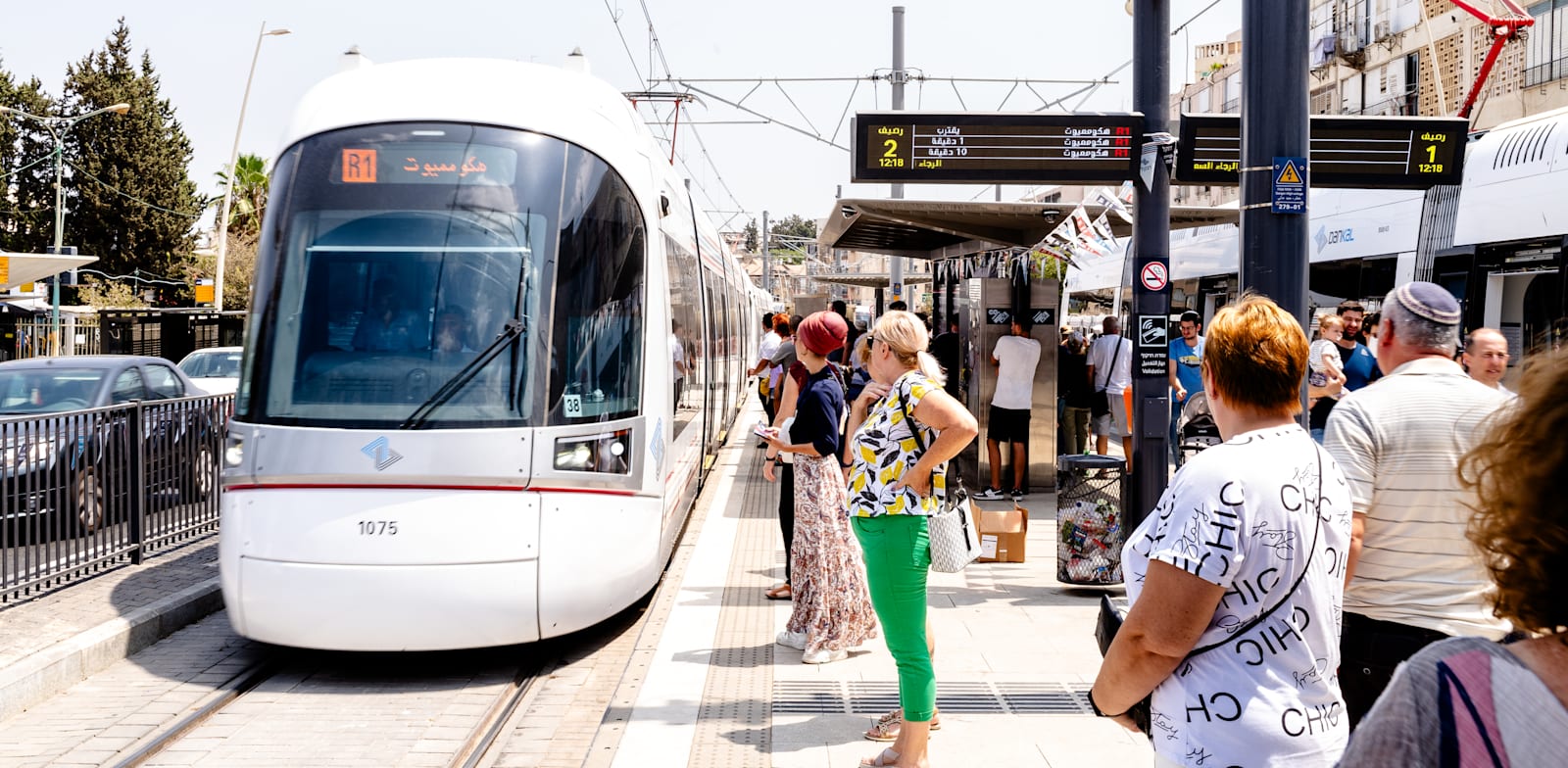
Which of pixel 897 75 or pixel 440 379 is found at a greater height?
pixel 897 75

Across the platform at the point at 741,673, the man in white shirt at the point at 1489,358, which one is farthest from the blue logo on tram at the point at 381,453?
the man in white shirt at the point at 1489,358

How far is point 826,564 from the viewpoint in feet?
21.8

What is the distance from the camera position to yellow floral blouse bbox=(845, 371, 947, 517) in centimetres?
474

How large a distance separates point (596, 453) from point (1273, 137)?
3.48m

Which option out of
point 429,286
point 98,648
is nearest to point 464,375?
point 429,286

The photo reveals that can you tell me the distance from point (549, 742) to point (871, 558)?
171 centimetres

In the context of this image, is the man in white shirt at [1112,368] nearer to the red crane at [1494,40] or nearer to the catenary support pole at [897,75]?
the red crane at [1494,40]

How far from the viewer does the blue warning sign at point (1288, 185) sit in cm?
502

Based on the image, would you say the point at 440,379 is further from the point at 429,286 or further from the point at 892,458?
the point at 892,458

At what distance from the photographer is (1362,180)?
8.84 metres

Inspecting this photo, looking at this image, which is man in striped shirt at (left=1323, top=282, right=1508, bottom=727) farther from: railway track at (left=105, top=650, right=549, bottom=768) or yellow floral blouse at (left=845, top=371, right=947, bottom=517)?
railway track at (left=105, top=650, right=549, bottom=768)

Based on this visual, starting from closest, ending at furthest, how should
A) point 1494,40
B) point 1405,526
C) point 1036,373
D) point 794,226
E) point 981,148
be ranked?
point 1405,526
point 981,148
point 1036,373
point 1494,40
point 794,226

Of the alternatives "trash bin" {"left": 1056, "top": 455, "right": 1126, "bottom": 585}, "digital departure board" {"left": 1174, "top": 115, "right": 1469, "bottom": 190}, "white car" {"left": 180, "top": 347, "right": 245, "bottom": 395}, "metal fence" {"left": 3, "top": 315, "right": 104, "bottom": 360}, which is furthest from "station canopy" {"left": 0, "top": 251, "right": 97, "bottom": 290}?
"digital departure board" {"left": 1174, "top": 115, "right": 1469, "bottom": 190}

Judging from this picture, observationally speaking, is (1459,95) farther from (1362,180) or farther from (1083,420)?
(1362,180)
